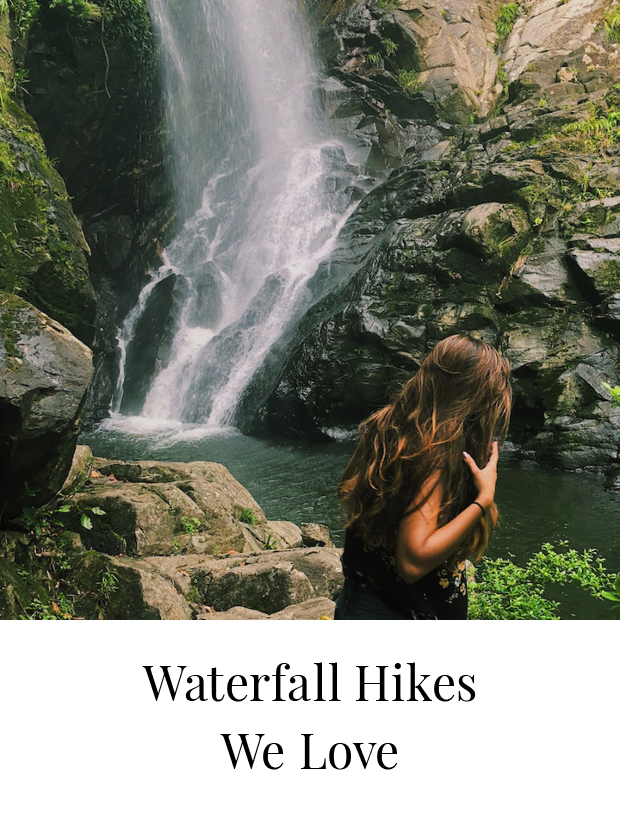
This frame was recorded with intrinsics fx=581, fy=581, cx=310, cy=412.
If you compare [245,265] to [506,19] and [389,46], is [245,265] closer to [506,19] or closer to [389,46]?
[389,46]

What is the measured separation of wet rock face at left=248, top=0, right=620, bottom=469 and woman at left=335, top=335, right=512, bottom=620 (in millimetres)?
5499

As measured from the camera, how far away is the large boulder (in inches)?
99.7

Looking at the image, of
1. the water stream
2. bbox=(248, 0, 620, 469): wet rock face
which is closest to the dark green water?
the water stream

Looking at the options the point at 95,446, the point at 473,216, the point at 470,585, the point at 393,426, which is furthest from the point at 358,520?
the point at 473,216

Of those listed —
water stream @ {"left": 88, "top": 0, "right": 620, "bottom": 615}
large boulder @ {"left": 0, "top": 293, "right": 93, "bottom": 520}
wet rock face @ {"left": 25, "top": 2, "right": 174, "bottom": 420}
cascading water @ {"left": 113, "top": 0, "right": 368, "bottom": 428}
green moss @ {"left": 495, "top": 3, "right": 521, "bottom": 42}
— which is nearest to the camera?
large boulder @ {"left": 0, "top": 293, "right": 93, "bottom": 520}

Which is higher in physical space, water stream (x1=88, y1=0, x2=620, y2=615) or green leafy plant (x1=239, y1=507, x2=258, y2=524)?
water stream (x1=88, y1=0, x2=620, y2=615)

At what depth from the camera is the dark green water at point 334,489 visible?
4.25 metres

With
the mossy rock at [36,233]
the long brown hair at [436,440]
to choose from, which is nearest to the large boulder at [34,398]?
the mossy rock at [36,233]

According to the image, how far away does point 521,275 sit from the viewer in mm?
7805

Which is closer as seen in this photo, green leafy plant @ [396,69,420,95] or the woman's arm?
the woman's arm

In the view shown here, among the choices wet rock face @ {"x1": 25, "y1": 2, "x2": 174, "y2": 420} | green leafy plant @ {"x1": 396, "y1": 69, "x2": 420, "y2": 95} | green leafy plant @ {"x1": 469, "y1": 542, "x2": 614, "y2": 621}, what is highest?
green leafy plant @ {"x1": 396, "y1": 69, "x2": 420, "y2": 95}

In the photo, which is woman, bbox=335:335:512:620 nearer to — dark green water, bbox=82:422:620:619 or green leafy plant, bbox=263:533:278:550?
dark green water, bbox=82:422:620:619

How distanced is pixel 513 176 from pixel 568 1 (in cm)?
273
